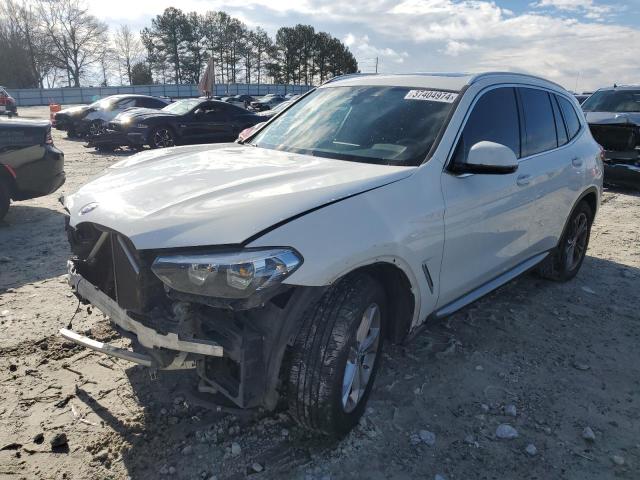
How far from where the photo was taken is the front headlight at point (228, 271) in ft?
6.76

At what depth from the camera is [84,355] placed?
3.40 m

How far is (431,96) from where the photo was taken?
330 centimetres

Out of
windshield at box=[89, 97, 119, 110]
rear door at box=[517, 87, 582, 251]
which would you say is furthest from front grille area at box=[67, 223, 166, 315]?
windshield at box=[89, 97, 119, 110]

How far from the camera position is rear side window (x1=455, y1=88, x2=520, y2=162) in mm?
3143

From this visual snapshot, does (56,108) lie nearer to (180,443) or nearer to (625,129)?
(625,129)

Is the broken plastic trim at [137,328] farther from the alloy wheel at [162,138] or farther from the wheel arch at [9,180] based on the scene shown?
the alloy wheel at [162,138]

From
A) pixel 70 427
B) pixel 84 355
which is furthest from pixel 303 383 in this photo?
pixel 84 355

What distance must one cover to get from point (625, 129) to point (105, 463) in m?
10.1

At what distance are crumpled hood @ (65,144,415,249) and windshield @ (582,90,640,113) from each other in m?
10.0

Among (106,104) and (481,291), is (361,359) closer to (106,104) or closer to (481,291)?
(481,291)

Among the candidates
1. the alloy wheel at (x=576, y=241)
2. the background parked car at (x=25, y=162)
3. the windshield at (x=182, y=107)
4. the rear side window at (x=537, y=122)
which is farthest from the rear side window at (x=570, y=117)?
Answer: the windshield at (x=182, y=107)

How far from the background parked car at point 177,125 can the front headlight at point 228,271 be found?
11830 mm

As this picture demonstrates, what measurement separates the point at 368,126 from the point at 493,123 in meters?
0.86

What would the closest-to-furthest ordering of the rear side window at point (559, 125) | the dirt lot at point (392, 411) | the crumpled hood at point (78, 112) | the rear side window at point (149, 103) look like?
Result: the dirt lot at point (392, 411), the rear side window at point (559, 125), the rear side window at point (149, 103), the crumpled hood at point (78, 112)
